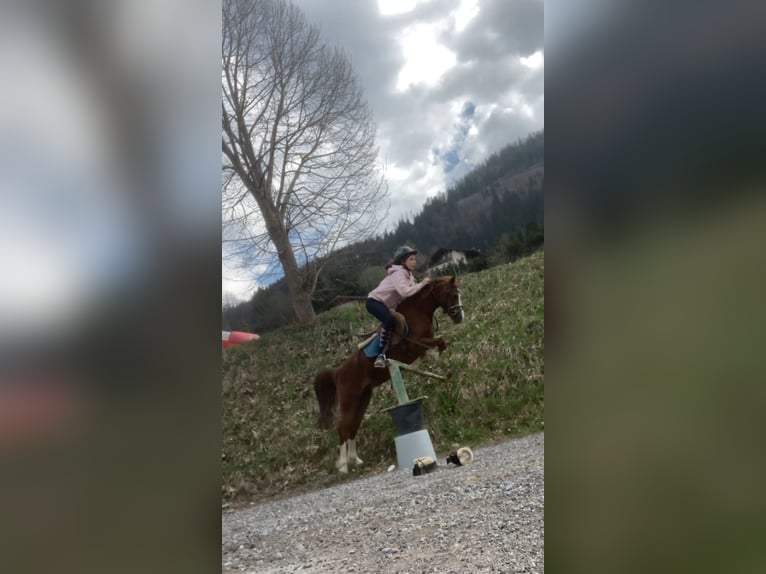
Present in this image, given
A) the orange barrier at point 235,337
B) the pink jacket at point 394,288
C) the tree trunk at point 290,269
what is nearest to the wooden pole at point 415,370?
the pink jacket at point 394,288

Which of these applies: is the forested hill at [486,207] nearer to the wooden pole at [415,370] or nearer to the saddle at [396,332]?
the saddle at [396,332]

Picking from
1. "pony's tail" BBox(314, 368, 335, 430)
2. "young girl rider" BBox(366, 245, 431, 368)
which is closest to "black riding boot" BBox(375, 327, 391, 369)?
"young girl rider" BBox(366, 245, 431, 368)

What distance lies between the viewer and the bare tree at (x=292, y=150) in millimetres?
3477

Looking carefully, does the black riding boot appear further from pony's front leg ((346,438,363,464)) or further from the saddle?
pony's front leg ((346,438,363,464))

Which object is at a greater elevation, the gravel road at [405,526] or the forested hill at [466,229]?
the forested hill at [466,229]

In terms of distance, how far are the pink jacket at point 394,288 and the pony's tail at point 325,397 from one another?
2.19 feet

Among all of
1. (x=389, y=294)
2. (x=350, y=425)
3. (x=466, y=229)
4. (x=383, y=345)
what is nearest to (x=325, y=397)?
(x=350, y=425)

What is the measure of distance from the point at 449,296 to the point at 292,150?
5.25 feet

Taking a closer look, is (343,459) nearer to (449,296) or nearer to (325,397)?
(325,397)

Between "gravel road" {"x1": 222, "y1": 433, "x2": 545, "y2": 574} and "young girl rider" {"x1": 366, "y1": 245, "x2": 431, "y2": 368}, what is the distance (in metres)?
0.96

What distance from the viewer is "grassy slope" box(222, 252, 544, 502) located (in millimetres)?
3518
